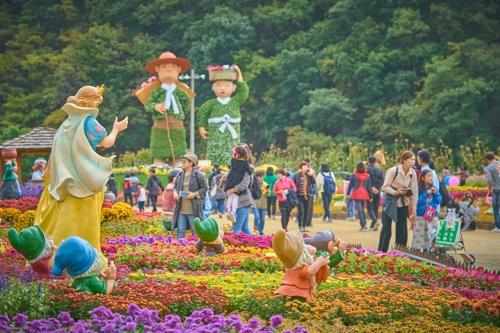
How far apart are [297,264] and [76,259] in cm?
194

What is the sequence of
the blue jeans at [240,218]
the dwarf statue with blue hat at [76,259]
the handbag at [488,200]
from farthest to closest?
the handbag at [488,200]
the blue jeans at [240,218]
the dwarf statue with blue hat at [76,259]

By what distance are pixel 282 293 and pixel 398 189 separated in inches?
268

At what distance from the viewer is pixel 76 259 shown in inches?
352

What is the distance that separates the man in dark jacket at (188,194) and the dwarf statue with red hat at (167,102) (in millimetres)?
20436

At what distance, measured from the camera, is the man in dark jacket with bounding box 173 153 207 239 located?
54.3ft

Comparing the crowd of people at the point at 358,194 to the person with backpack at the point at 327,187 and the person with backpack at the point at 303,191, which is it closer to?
the person with backpack at the point at 303,191

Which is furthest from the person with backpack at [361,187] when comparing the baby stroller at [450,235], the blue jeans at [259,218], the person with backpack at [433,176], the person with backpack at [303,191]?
the baby stroller at [450,235]

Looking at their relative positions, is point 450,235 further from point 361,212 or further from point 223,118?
point 223,118

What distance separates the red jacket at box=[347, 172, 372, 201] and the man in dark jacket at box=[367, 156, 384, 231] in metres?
0.12

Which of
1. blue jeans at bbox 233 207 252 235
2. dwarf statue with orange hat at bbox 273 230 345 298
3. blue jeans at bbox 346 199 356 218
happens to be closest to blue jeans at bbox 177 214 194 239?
blue jeans at bbox 233 207 252 235

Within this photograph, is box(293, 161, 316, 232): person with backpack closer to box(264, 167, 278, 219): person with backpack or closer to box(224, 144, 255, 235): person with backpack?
box(264, 167, 278, 219): person with backpack

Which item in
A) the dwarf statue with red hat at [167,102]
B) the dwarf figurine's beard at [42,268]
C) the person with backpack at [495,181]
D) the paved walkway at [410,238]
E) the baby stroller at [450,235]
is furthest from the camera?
the dwarf statue with red hat at [167,102]

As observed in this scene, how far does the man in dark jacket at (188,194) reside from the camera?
1655cm

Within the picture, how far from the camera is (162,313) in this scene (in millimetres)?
9141
